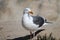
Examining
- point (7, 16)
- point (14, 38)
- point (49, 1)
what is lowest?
point (14, 38)

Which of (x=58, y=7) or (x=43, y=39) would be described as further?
(x=58, y=7)

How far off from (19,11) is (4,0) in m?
0.41

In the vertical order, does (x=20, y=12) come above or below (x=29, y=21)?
above

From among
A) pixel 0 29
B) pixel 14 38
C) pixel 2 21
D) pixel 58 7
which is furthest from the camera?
pixel 58 7

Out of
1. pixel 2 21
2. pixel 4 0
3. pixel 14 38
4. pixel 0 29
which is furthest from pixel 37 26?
pixel 4 0

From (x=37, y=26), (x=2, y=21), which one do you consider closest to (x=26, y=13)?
(x=37, y=26)

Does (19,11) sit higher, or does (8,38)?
(19,11)

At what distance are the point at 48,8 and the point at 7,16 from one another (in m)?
0.85

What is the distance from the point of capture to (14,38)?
3.65 meters

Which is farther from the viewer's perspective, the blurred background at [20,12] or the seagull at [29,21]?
the blurred background at [20,12]

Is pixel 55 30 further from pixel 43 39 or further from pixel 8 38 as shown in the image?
pixel 8 38

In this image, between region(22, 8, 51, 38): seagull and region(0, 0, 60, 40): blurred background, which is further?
region(0, 0, 60, 40): blurred background

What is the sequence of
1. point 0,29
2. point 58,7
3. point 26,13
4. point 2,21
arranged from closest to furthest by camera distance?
point 26,13
point 0,29
point 2,21
point 58,7

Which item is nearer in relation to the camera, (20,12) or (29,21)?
(29,21)
